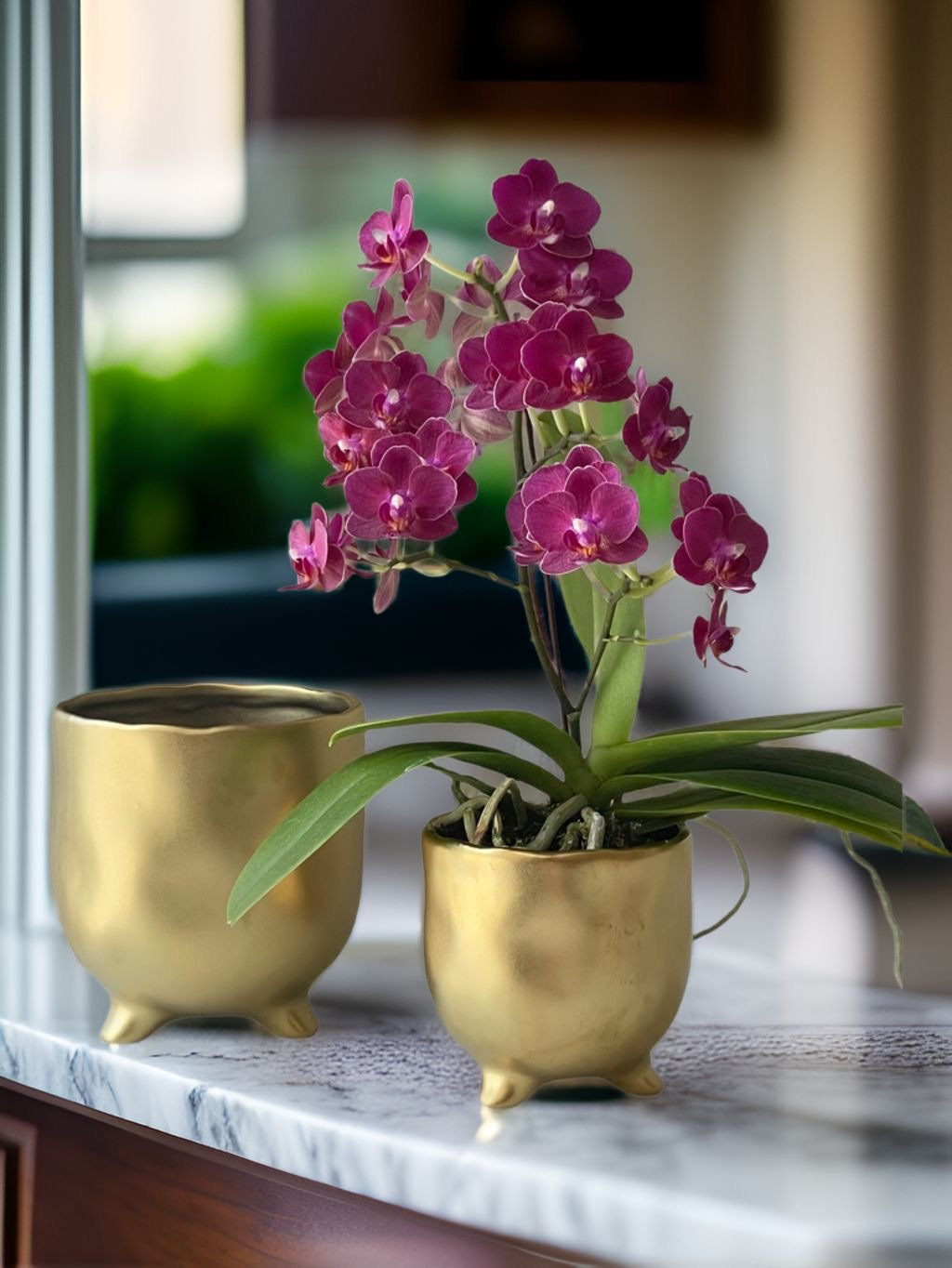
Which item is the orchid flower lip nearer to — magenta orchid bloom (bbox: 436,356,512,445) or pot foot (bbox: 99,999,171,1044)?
magenta orchid bloom (bbox: 436,356,512,445)

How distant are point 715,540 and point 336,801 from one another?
18 centimetres

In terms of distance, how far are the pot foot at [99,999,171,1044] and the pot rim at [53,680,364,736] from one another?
0.12 meters

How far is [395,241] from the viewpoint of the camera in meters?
0.57

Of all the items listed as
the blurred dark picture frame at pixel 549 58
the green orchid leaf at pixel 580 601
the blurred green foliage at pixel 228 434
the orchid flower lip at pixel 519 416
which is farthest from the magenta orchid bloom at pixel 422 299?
the blurred green foliage at pixel 228 434

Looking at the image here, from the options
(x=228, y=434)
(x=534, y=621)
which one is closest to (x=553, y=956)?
(x=534, y=621)

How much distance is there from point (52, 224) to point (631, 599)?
0.47m

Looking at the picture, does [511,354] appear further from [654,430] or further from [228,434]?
[228,434]

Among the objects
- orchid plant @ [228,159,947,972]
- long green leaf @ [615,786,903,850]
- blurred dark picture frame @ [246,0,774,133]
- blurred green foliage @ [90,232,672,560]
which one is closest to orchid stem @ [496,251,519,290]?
orchid plant @ [228,159,947,972]

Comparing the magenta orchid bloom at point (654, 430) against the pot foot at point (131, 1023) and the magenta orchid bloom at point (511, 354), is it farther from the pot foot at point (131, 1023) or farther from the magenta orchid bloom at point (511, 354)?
the pot foot at point (131, 1023)

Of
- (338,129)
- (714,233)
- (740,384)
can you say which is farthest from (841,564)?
(338,129)

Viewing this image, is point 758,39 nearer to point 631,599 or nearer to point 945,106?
point 945,106

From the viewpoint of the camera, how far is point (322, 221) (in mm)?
1850

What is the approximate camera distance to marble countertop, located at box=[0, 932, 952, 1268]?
482 mm

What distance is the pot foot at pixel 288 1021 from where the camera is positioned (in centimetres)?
64
